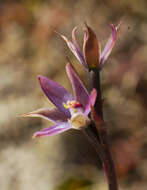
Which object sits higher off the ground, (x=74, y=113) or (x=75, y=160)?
(x=74, y=113)

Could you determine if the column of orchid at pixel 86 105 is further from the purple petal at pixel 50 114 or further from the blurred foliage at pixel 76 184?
the blurred foliage at pixel 76 184

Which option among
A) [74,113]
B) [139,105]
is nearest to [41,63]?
[139,105]

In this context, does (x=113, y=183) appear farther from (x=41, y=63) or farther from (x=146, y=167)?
(x=41, y=63)

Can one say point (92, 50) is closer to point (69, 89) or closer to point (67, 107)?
point (67, 107)

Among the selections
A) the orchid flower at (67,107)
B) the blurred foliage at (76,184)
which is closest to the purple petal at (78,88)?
the orchid flower at (67,107)

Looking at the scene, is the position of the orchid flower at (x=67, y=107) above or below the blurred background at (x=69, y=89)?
above

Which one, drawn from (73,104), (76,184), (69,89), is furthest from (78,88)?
(69,89)
